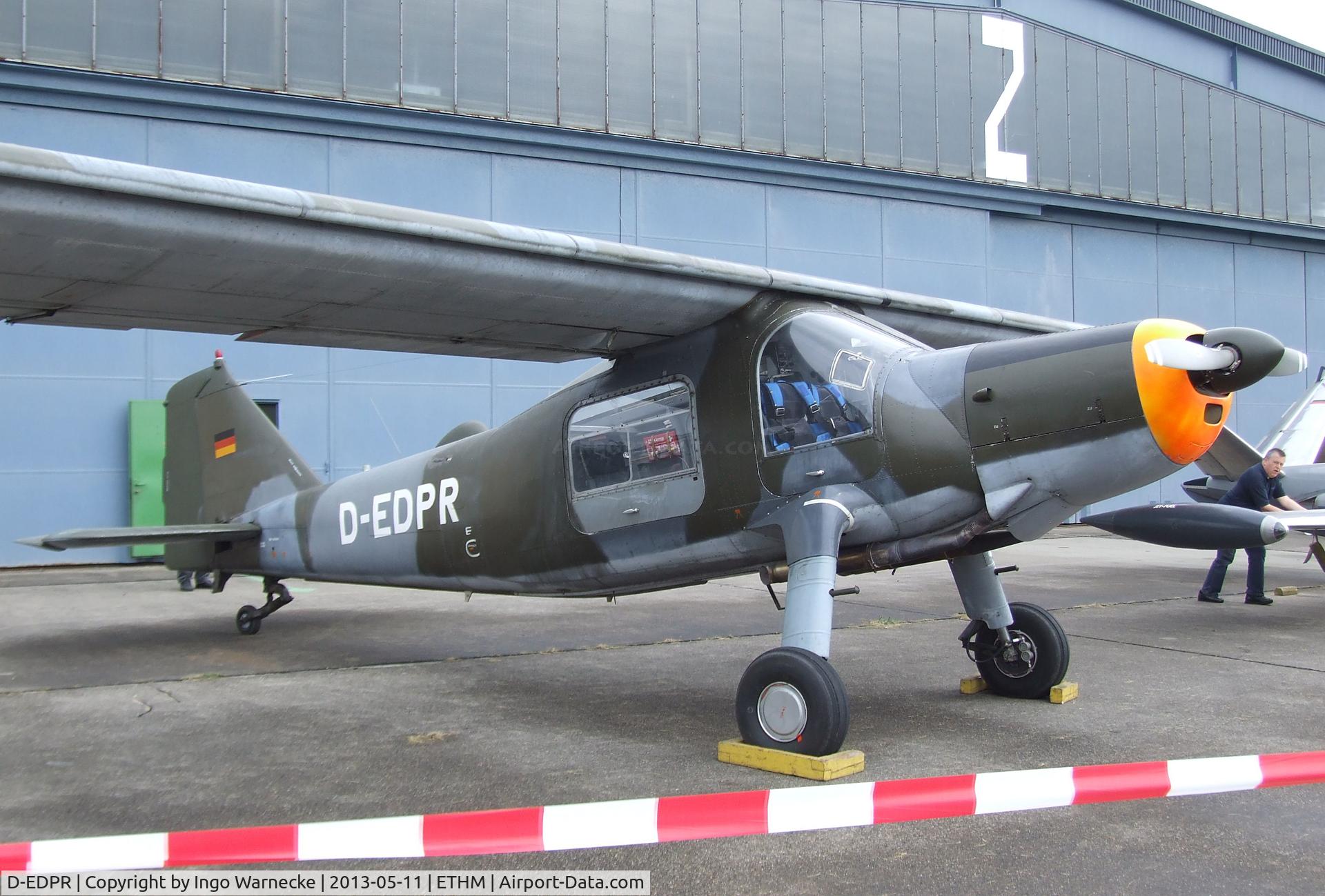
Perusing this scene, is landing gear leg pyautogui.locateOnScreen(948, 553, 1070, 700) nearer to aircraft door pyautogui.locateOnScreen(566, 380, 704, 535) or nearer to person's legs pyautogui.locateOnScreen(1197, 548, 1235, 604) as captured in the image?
aircraft door pyautogui.locateOnScreen(566, 380, 704, 535)

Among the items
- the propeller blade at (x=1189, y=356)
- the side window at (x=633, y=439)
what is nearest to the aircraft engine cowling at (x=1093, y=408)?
the propeller blade at (x=1189, y=356)

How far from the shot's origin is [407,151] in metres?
18.0

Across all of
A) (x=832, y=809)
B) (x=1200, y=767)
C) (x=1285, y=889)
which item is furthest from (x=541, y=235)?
(x=1285, y=889)

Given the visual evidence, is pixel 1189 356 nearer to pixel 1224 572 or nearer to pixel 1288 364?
pixel 1288 364

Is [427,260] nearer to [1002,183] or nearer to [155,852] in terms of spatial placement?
[155,852]

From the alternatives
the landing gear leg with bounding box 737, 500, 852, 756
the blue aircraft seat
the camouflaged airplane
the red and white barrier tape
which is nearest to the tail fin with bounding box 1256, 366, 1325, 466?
the camouflaged airplane

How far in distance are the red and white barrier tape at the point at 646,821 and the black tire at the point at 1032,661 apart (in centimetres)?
270

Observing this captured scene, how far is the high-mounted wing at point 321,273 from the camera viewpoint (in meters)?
4.42

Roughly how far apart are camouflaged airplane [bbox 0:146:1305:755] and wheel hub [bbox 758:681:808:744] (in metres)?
0.01

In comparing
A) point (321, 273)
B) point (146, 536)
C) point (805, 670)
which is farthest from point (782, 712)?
point (146, 536)

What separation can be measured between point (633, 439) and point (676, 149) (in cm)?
1469

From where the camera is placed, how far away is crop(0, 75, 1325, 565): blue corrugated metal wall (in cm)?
1611

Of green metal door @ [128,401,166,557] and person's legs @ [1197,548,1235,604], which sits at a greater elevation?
green metal door @ [128,401,166,557]

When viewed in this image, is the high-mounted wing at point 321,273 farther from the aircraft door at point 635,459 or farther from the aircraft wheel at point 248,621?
the aircraft wheel at point 248,621
